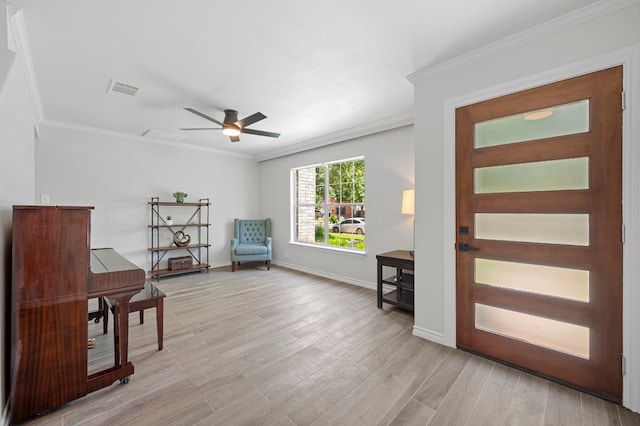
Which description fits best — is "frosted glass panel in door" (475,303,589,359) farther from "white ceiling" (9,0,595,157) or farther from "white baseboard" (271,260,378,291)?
"white ceiling" (9,0,595,157)

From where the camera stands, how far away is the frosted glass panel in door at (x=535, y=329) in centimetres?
188

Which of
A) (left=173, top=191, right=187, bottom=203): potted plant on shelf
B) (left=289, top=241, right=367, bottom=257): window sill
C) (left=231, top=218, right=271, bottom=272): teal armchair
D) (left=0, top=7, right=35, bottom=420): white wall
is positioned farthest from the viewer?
Answer: (left=231, top=218, right=271, bottom=272): teal armchair

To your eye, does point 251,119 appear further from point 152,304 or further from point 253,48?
point 152,304

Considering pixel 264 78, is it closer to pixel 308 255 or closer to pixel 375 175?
pixel 375 175

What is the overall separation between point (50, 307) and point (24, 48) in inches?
83.9

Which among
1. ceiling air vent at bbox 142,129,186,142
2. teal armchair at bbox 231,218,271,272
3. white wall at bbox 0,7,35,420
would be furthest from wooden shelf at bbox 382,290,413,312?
ceiling air vent at bbox 142,129,186,142

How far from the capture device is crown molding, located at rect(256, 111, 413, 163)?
3.84 m

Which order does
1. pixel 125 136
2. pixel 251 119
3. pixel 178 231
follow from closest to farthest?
pixel 251 119 → pixel 125 136 → pixel 178 231

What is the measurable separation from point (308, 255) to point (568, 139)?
14.0 feet

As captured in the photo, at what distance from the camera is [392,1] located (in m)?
1.75

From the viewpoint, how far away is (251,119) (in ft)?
10.5

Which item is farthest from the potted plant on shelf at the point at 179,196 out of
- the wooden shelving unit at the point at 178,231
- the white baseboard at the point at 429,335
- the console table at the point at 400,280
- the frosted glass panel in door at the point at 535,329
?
the frosted glass panel in door at the point at 535,329

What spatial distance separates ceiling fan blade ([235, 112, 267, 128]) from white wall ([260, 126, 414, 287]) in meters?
1.95

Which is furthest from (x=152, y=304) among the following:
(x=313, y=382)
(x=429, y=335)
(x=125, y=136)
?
(x=125, y=136)
